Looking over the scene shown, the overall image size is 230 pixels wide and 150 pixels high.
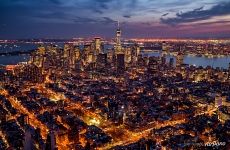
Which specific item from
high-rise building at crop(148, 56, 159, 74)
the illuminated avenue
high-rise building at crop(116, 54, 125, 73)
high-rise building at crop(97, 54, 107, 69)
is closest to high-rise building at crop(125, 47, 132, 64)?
high-rise building at crop(97, 54, 107, 69)

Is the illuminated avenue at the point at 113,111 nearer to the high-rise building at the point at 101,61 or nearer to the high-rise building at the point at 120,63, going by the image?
the high-rise building at the point at 120,63

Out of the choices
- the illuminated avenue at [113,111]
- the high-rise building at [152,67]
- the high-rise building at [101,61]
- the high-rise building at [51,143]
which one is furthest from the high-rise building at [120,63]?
the high-rise building at [51,143]

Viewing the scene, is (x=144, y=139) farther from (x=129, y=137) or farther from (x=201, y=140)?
(x=201, y=140)

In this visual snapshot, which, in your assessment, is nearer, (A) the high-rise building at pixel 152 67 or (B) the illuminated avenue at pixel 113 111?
(B) the illuminated avenue at pixel 113 111

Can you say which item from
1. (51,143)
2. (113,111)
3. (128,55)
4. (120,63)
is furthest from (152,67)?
(51,143)

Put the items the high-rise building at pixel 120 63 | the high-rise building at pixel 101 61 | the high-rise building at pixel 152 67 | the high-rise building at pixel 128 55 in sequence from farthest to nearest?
the high-rise building at pixel 128 55, the high-rise building at pixel 101 61, the high-rise building at pixel 120 63, the high-rise building at pixel 152 67

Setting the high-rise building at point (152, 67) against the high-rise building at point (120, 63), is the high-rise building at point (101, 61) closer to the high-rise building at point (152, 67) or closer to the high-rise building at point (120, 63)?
the high-rise building at point (120, 63)

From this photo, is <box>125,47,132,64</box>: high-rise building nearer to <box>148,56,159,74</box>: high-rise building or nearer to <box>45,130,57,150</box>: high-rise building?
<box>148,56,159,74</box>: high-rise building

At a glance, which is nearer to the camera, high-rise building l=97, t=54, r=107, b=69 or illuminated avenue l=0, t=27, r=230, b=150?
illuminated avenue l=0, t=27, r=230, b=150

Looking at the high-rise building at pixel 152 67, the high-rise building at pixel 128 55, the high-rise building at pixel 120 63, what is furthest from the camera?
the high-rise building at pixel 128 55

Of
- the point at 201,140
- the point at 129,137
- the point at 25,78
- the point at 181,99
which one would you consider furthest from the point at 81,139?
the point at 25,78

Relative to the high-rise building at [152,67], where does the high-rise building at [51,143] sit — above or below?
below
